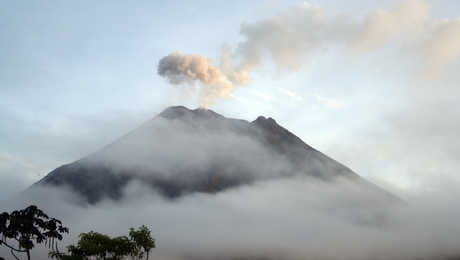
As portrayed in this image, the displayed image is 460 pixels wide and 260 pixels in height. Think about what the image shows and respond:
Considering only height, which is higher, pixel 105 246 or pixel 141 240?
pixel 141 240

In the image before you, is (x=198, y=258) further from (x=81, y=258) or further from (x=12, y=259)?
(x=81, y=258)

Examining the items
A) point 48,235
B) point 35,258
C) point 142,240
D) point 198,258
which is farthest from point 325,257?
point 48,235

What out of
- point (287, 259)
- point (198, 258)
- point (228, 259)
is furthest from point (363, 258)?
point (198, 258)

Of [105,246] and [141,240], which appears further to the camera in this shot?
[141,240]

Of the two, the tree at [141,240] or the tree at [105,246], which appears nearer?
the tree at [105,246]

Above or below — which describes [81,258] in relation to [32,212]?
below

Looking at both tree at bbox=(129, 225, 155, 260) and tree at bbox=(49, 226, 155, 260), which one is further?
tree at bbox=(129, 225, 155, 260)

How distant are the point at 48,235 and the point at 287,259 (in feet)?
577

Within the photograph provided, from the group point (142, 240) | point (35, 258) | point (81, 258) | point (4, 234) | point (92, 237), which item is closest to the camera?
point (4, 234)

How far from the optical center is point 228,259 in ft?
645

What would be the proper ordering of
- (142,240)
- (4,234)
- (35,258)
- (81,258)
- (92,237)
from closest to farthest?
(4,234) < (81,258) < (92,237) < (142,240) < (35,258)

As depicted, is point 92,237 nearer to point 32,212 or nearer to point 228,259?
point 32,212

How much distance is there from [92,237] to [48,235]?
93.3 ft

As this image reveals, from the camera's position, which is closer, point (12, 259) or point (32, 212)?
point (32, 212)
